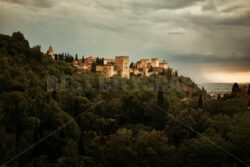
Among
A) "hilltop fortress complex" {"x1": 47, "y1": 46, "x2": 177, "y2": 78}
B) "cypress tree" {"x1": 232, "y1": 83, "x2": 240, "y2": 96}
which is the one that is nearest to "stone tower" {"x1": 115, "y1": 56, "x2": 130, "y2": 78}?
"hilltop fortress complex" {"x1": 47, "y1": 46, "x2": 177, "y2": 78}

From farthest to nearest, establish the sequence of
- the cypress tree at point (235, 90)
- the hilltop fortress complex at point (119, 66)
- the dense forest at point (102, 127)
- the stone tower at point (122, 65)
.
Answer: the stone tower at point (122, 65), the hilltop fortress complex at point (119, 66), the cypress tree at point (235, 90), the dense forest at point (102, 127)

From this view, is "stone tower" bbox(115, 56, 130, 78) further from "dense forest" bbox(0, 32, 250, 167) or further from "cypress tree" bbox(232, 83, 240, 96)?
"cypress tree" bbox(232, 83, 240, 96)

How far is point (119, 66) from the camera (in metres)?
89.1

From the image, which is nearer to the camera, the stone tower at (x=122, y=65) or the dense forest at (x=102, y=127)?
the dense forest at (x=102, y=127)

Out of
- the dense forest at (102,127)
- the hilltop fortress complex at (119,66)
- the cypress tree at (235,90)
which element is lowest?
the dense forest at (102,127)

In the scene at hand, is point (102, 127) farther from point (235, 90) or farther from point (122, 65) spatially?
point (122, 65)

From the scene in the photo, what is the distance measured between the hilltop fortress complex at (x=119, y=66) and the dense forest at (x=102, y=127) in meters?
34.9

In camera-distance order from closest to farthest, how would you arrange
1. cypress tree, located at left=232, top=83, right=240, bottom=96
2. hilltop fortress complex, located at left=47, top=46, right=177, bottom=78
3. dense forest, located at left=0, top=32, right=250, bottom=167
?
dense forest, located at left=0, top=32, right=250, bottom=167 → cypress tree, located at left=232, top=83, right=240, bottom=96 → hilltop fortress complex, located at left=47, top=46, right=177, bottom=78

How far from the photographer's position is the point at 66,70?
56.9 meters

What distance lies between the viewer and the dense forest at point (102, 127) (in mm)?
23961

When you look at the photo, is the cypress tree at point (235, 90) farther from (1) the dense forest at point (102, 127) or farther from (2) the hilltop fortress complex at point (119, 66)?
(2) the hilltop fortress complex at point (119, 66)

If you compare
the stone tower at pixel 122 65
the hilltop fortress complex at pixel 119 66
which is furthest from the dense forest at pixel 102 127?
the stone tower at pixel 122 65

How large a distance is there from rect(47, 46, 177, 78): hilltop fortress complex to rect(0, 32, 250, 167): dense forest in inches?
1372

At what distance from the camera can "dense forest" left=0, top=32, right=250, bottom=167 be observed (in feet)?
78.6
